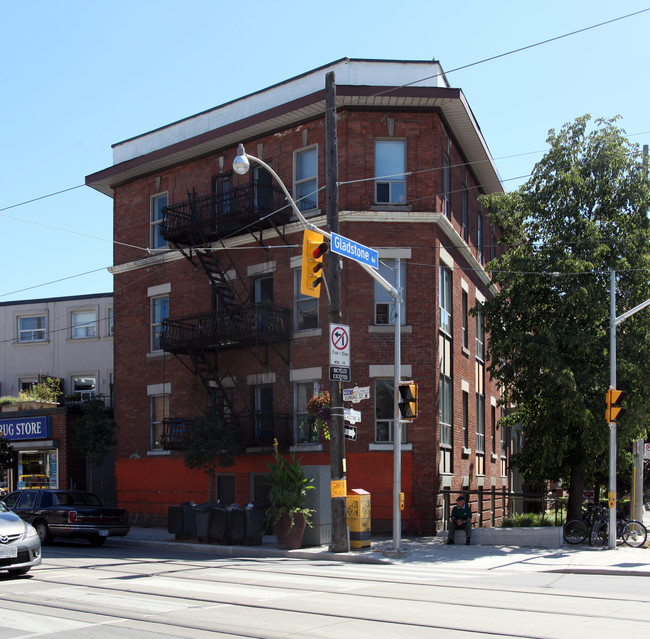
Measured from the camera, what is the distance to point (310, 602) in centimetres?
1077

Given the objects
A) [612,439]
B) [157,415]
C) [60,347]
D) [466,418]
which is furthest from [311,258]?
[60,347]

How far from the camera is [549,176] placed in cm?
2258

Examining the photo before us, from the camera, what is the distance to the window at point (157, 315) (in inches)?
1140

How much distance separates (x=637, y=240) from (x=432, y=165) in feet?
21.2

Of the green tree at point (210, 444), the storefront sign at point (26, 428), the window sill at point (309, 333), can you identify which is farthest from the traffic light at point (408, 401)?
the storefront sign at point (26, 428)

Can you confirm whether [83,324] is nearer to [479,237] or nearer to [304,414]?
[304,414]

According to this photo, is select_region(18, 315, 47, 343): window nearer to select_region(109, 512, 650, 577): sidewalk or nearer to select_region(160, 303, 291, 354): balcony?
select_region(160, 303, 291, 354): balcony

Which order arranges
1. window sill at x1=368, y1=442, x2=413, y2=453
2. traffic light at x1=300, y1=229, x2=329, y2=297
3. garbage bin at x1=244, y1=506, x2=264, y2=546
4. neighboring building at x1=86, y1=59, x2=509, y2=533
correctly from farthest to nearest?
neighboring building at x1=86, y1=59, x2=509, y2=533 → window sill at x1=368, y1=442, x2=413, y2=453 → garbage bin at x1=244, y1=506, x2=264, y2=546 → traffic light at x1=300, y1=229, x2=329, y2=297

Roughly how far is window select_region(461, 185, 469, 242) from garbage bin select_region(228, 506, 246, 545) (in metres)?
13.5

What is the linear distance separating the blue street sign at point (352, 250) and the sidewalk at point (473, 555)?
660 centimetres

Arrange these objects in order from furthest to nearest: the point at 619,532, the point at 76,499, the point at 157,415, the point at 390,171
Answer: the point at 157,415 → the point at 390,171 → the point at 76,499 → the point at 619,532

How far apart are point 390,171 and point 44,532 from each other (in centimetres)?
1455

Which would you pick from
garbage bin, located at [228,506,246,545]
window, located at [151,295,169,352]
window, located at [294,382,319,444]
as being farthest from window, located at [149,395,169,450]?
garbage bin, located at [228,506,246,545]

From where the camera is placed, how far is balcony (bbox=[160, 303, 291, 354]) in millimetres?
24125
